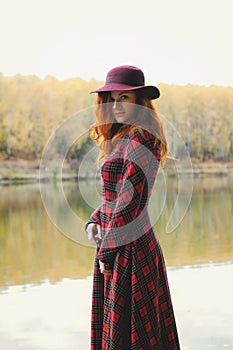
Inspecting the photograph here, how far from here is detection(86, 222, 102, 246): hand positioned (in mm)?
1384

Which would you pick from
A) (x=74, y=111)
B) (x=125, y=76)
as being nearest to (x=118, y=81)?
(x=125, y=76)

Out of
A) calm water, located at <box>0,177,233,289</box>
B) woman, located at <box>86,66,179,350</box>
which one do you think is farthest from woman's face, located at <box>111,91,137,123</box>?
calm water, located at <box>0,177,233,289</box>

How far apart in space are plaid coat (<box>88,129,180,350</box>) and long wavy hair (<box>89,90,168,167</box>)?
0.02 m

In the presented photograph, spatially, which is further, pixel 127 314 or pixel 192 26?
pixel 192 26

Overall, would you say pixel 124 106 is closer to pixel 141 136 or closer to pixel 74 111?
pixel 141 136

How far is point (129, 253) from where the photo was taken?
1.33m

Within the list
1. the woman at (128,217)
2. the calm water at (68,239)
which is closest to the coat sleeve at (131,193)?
the woman at (128,217)

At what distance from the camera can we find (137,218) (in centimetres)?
132

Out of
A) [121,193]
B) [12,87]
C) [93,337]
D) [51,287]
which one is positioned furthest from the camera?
[12,87]

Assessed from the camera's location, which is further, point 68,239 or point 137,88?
point 68,239

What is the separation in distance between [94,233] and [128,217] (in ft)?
0.50

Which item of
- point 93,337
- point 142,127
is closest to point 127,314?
point 93,337

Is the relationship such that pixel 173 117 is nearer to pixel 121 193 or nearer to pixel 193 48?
pixel 193 48

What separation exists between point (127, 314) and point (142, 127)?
430 mm
